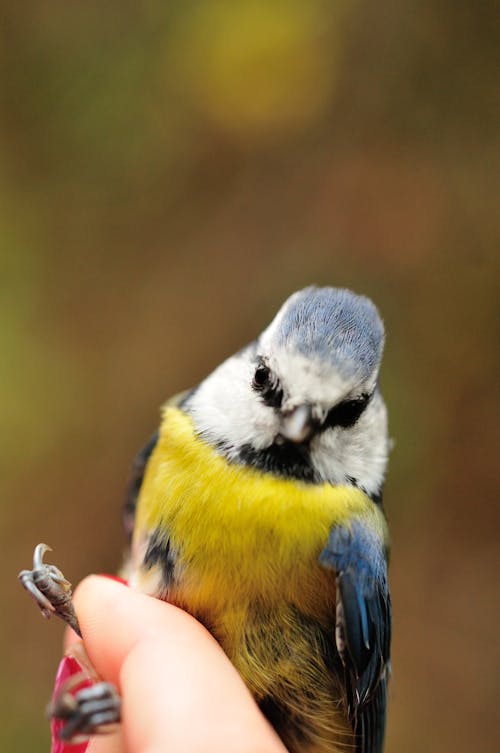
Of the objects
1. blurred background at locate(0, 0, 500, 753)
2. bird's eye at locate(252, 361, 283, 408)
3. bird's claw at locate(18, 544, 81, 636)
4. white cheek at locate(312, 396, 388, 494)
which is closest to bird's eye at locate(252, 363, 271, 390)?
bird's eye at locate(252, 361, 283, 408)

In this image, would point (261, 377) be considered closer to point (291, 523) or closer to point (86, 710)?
point (291, 523)

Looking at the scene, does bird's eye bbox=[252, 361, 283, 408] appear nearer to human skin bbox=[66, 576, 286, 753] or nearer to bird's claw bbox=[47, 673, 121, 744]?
human skin bbox=[66, 576, 286, 753]

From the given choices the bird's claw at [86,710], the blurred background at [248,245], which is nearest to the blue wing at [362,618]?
the bird's claw at [86,710]

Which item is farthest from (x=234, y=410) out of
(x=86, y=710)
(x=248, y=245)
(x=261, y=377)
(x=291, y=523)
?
(x=248, y=245)

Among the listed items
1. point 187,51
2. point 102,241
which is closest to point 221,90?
point 187,51

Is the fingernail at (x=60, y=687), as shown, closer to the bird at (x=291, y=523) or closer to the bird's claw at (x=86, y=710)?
the bird's claw at (x=86, y=710)
